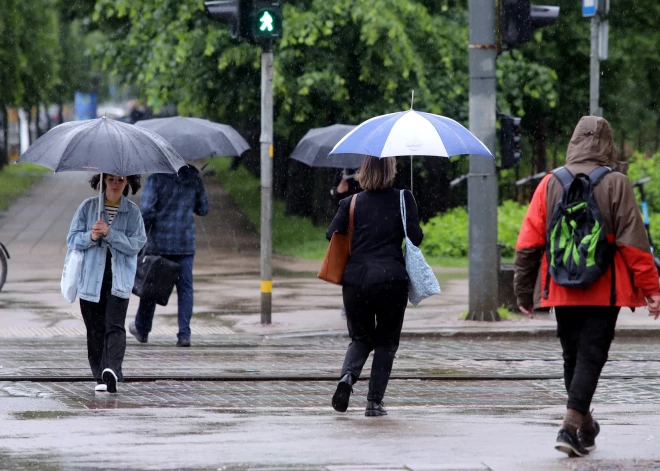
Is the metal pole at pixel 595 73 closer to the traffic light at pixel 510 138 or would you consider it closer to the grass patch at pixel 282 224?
the traffic light at pixel 510 138

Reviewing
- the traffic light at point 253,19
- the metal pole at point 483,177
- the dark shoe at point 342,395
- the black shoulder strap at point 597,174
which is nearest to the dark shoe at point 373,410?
the dark shoe at point 342,395

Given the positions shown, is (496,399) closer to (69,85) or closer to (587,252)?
(587,252)

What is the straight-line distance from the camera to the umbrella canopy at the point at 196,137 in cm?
1176

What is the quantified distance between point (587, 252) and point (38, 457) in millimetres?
2743

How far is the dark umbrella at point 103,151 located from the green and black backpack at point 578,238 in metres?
3.10

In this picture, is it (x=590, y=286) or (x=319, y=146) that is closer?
(x=590, y=286)

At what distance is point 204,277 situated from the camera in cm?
1888

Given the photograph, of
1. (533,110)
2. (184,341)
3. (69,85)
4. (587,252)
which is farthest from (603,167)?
(69,85)

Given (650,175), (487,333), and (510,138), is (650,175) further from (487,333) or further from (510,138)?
(487,333)

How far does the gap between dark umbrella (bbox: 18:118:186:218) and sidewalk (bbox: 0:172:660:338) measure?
442 cm

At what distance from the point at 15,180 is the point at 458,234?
21863 millimetres

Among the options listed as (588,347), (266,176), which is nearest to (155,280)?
(266,176)

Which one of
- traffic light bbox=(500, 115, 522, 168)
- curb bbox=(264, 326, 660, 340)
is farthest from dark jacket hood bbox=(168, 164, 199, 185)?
traffic light bbox=(500, 115, 522, 168)

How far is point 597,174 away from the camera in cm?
618
